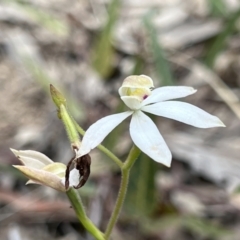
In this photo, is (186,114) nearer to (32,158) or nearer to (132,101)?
(132,101)

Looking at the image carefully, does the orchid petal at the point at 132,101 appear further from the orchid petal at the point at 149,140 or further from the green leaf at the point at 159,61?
the green leaf at the point at 159,61

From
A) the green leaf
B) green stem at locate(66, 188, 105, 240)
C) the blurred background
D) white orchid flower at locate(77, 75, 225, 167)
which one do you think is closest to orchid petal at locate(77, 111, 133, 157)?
white orchid flower at locate(77, 75, 225, 167)

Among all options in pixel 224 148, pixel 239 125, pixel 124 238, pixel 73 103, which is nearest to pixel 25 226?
pixel 124 238

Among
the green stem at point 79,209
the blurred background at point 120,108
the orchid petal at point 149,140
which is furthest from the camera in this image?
the blurred background at point 120,108

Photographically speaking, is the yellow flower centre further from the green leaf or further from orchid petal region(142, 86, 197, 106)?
the green leaf

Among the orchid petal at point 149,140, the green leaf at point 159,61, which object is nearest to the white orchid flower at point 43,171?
the orchid petal at point 149,140

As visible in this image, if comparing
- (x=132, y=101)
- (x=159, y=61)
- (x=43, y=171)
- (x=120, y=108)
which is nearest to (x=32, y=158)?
(x=43, y=171)

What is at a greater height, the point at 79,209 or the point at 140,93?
the point at 140,93
